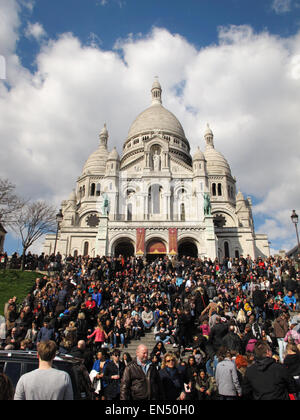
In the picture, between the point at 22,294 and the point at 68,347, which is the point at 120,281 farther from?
the point at 68,347

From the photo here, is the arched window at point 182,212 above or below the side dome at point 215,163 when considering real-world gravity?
below

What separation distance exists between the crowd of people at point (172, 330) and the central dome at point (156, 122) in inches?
1493

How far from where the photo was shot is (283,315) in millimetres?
10312

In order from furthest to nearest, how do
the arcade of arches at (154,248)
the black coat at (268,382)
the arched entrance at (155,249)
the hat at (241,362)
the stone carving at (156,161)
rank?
the stone carving at (156,161) → the arcade of arches at (154,248) → the arched entrance at (155,249) → the hat at (241,362) → the black coat at (268,382)

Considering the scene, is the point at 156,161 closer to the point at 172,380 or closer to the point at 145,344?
the point at 145,344

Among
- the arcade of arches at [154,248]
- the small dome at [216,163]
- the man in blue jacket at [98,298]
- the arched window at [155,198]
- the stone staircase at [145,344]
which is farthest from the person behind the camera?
the small dome at [216,163]

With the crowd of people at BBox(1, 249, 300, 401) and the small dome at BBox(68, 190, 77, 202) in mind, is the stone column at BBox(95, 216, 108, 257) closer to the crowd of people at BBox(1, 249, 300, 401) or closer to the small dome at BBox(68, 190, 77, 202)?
the crowd of people at BBox(1, 249, 300, 401)

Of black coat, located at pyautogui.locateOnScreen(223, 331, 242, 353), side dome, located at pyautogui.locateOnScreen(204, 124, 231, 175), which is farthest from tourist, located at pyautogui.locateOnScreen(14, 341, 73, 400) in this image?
side dome, located at pyautogui.locateOnScreen(204, 124, 231, 175)

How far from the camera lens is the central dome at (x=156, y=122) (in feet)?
186

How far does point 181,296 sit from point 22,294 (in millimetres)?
10082

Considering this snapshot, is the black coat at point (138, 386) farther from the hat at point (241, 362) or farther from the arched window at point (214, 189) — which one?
the arched window at point (214, 189)

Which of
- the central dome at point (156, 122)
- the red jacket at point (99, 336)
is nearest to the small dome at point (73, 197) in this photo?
the central dome at point (156, 122)
